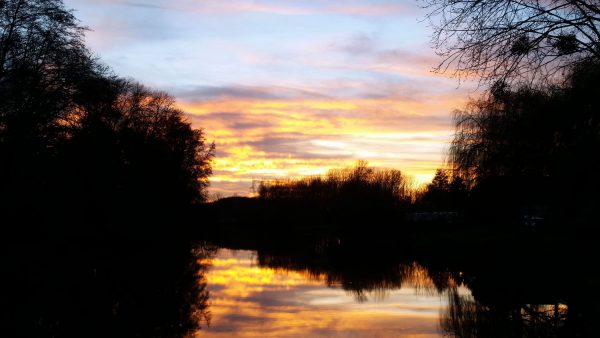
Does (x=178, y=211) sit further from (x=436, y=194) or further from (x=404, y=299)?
(x=436, y=194)

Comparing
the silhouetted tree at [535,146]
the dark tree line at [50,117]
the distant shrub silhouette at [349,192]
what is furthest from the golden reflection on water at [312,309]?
the distant shrub silhouette at [349,192]

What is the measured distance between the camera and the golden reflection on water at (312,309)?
15.1m

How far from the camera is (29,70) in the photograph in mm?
29594

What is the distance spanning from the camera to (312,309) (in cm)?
1895

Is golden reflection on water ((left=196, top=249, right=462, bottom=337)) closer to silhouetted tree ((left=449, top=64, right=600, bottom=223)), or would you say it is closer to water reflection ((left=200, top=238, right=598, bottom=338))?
water reflection ((left=200, top=238, right=598, bottom=338))

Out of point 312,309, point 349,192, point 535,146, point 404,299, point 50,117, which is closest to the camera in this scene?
point 312,309

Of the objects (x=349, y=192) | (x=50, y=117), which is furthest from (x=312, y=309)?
(x=349, y=192)

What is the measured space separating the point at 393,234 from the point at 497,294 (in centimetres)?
3875

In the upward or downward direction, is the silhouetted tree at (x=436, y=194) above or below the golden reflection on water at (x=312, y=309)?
above

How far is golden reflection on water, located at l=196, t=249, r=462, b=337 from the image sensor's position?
15.1 meters

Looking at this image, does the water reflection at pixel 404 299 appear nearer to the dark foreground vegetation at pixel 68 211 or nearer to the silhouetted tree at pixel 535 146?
the dark foreground vegetation at pixel 68 211

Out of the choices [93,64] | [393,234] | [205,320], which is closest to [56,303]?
[205,320]

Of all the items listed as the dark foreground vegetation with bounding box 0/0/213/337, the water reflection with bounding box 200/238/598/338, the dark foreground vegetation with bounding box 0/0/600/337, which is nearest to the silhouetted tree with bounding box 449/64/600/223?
the dark foreground vegetation with bounding box 0/0/600/337

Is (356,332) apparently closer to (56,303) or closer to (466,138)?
(56,303)
